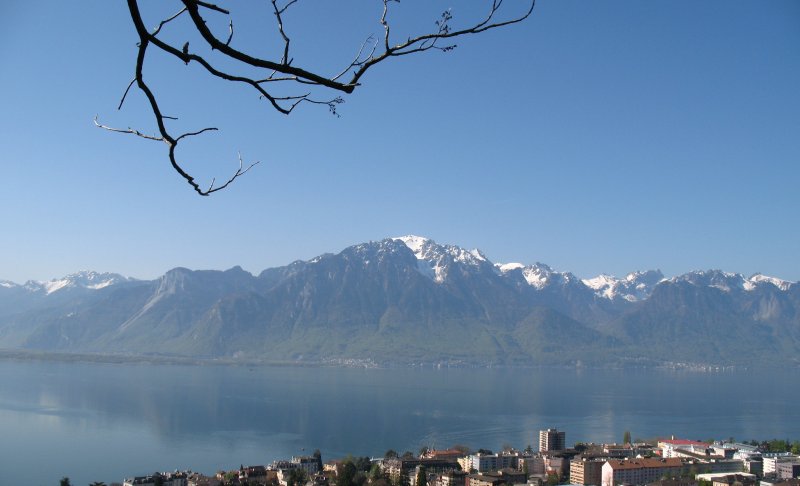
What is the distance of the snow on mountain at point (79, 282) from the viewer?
12938 centimetres

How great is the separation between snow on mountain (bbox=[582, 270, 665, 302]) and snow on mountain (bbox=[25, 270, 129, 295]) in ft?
276

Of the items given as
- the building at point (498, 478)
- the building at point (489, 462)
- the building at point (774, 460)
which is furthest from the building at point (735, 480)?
the building at point (489, 462)

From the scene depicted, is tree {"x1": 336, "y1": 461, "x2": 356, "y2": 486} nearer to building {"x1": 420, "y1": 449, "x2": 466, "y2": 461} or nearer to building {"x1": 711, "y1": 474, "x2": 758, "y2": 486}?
building {"x1": 420, "y1": 449, "x2": 466, "y2": 461}

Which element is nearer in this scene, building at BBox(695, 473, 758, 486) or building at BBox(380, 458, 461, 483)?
building at BBox(695, 473, 758, 486)

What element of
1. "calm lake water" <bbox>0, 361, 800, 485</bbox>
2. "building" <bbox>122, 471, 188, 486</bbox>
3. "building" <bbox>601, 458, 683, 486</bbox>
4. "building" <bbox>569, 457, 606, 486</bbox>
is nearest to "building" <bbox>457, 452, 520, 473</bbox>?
"building" <bbox>569, 457, 606, 486</bbox>

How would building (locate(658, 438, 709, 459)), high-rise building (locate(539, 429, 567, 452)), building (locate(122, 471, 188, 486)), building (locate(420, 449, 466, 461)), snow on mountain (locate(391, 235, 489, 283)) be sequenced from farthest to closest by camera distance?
snow on mountain (locate(391, 235, 489, 283))
high-rise building (locate(539, 429, 567, 452))
building (locate(658, 438, 709, 459))
building (locate(420, 449, 466, 461))
building (locate(122, 471, 188, 486))

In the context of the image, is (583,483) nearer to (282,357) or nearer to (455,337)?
(282,357)

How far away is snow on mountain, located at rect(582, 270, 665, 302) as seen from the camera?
137 meters

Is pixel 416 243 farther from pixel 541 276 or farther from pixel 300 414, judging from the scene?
pixel 300 414

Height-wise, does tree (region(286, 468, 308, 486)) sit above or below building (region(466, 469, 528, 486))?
below

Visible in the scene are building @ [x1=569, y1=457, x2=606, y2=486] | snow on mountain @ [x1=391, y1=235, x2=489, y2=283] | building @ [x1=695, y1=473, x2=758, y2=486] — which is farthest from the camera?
snow on mountain @ [x1=391, y1=235, x2=489, y2=283]

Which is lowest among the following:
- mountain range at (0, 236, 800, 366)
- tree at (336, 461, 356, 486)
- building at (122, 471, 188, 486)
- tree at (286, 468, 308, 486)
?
building at (122, 471, 188, 486)

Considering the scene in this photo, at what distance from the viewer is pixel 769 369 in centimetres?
8875

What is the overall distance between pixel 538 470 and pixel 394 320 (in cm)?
7054
